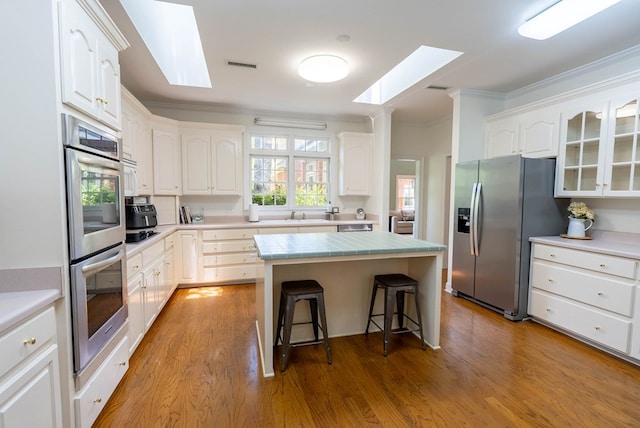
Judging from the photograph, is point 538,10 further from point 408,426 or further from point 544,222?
point 408,426

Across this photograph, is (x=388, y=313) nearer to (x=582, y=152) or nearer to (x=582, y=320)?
(x=582, y=320)

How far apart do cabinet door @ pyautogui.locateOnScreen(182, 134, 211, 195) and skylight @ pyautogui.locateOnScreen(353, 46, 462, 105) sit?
7.60 feet

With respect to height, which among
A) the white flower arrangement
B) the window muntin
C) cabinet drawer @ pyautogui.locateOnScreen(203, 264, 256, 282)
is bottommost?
cabinet drawer @ pyautogui.locateOnScreen(203, 264, 256, 282)

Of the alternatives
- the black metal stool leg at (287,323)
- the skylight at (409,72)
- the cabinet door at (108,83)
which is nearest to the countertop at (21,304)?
the cabinet door at (108,83)

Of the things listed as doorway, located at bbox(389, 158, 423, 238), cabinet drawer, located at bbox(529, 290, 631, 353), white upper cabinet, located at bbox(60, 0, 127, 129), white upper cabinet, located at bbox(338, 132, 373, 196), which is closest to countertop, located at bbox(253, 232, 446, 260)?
white upper cabinet, located at bbox(60, 0, 127, 129)

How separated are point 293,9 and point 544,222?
315cm

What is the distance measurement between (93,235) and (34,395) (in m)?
0.71

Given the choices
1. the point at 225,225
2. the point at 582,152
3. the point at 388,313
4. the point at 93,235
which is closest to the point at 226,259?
the point at 225,225

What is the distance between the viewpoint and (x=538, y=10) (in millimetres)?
2176

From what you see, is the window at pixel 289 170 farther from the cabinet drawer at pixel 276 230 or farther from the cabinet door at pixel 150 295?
the cabinet door at pixel 150 295

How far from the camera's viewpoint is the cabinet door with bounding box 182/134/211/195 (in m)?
4.29

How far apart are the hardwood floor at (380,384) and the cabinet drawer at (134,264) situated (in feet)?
2.21

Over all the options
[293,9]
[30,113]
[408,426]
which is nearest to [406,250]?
[408,426]

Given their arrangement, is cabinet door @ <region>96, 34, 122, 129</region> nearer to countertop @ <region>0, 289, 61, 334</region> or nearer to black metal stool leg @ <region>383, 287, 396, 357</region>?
countertop @ <region>0, 289, 61, 334</region>
